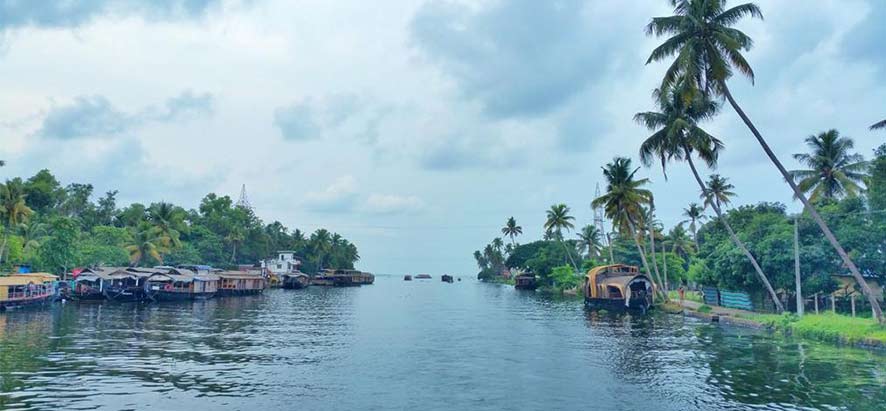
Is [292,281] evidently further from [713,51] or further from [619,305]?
[713,51]

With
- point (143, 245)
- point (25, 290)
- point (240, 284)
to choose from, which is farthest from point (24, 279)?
point (240, 284)

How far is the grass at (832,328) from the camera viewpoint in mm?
29783

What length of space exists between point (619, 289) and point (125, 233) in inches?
2644

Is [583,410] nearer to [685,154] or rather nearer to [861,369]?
[861,369]

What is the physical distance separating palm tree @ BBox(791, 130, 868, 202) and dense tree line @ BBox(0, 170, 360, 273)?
69.9 meters

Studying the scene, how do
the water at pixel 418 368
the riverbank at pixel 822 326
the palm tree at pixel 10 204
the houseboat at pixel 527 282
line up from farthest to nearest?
the houseboat at pixel 527 282
the palm tree at pixel 10 204
the riverbank at pixel 822 326
the water at pixel 418 368

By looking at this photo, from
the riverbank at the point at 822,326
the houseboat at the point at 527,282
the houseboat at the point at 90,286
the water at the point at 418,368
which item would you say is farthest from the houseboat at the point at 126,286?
the houseboat at the point at 527,282

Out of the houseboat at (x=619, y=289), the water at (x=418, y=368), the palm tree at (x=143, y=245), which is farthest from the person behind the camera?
the palm tree at (x=143, y=245)

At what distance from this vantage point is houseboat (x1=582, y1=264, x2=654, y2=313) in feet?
180

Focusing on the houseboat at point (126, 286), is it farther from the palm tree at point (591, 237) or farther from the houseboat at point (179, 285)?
the palm tree at point (591, 237)

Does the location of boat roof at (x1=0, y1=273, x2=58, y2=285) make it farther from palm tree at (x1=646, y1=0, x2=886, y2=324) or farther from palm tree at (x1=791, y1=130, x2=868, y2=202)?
palm tree at (x1=791, y1=130, x2=868, y2=202)

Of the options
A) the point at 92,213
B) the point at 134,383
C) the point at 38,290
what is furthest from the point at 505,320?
the point at 92,213

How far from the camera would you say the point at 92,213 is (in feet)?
338

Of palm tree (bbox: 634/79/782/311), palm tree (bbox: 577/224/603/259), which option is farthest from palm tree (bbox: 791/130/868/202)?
palm tree (bbox: 577/224/603/259)
